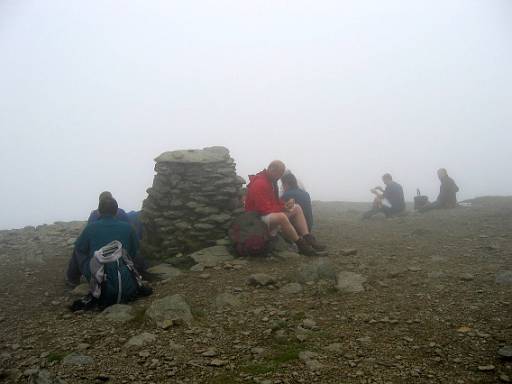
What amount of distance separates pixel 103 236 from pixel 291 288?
3.91 m

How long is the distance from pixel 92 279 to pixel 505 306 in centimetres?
716

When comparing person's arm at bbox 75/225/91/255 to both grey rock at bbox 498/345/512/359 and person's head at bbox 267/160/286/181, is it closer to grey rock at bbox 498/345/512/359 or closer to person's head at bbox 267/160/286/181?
person's head at bbox 267/160/286/181

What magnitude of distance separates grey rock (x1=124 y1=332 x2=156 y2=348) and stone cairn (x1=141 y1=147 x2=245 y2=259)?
4.28 metres

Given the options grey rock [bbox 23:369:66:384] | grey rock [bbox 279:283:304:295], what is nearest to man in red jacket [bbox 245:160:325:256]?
grey rock [bbox 279:283:304:295]

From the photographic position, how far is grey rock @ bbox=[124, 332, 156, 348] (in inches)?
230

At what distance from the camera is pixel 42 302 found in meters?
8.15

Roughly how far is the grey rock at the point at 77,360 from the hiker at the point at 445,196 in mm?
14945

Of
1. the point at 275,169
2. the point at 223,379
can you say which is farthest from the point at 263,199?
the point at 223,379

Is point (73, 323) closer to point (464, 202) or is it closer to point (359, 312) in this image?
point (359, 312)

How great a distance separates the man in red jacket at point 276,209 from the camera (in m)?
9.87

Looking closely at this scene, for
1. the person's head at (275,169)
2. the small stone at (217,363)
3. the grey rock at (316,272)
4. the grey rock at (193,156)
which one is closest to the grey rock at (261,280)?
the grey rock at (316,272)

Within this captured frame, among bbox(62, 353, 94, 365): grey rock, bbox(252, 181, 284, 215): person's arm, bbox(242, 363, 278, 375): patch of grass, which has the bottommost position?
bbox(242, 363, 278, 375): patch of grass

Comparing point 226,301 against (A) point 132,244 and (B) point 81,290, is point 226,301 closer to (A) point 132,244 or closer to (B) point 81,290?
(A) point 132,244

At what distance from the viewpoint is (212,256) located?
982cm
